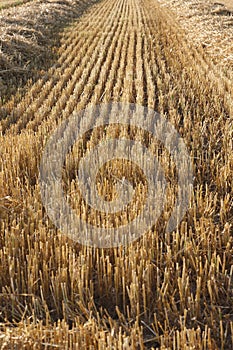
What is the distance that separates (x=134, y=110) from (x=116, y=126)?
2.67 ft

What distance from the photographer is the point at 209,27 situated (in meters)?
13.3

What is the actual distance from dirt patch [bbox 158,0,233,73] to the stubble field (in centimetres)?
297

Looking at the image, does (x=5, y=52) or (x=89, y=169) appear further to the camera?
(x=5, y=52)

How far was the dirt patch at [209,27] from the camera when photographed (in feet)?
34.4

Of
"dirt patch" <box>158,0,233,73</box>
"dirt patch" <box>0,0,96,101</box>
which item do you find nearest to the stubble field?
"dirt patch" <box>0,0,96,101</box>

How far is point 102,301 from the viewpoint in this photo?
3121 millimetres

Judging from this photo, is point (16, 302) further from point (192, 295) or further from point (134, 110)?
point (134, 110)

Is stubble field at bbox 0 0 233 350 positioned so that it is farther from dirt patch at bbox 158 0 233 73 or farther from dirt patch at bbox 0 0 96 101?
dirt patch at bbox 158 0 233 73

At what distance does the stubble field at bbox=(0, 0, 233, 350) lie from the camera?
272cm

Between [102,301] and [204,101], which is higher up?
[204,101]

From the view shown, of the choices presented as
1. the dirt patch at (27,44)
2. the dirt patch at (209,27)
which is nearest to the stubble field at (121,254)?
the dirt patch at (27,44)

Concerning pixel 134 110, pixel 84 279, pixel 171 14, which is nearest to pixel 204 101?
pixel 134 110

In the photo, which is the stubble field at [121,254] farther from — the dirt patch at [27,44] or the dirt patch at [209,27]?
the dirt patch at [209,27]

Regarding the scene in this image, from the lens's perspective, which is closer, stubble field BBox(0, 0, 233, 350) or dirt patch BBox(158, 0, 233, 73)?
stubble field BBox(0, 0, 233, 350)
